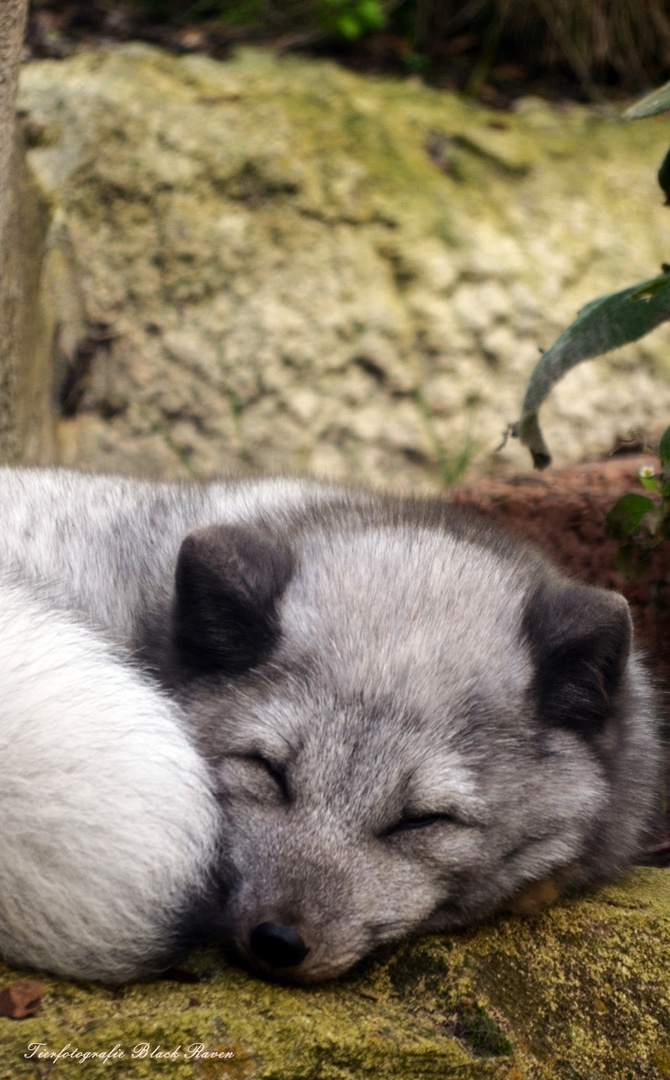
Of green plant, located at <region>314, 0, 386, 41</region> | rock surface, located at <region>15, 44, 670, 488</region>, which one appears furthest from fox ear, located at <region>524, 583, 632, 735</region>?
green plant, located at <region>314, 0, 386, 41</region>

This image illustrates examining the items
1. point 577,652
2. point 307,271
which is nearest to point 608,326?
point 577,652

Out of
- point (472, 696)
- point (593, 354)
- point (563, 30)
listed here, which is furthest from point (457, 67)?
point (472, 696)

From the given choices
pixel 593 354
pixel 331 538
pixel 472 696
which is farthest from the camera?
pixel 593 354

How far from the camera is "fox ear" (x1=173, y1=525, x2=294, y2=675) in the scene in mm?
2527

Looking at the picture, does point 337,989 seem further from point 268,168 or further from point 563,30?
point 563,30

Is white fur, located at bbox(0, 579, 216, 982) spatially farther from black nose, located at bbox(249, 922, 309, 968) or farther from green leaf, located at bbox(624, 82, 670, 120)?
green leaf, located at bbox(624, 82, 670, 120)

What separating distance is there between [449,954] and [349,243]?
4582mm

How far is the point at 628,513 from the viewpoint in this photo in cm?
336

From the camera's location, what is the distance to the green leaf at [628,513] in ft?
11.0

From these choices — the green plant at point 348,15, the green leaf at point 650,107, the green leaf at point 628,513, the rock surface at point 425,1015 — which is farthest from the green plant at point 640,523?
the green plant at point 348,15

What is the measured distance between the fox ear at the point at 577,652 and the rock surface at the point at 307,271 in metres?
3.22

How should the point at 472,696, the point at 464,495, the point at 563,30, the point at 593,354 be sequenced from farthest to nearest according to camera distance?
the point at 563,30
the point at 464,495
the point at 593,354
the point at 472,696

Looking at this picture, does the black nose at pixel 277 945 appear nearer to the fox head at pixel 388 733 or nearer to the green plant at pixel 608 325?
the fox head at pixel 388 733

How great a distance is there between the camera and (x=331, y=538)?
284 cm
